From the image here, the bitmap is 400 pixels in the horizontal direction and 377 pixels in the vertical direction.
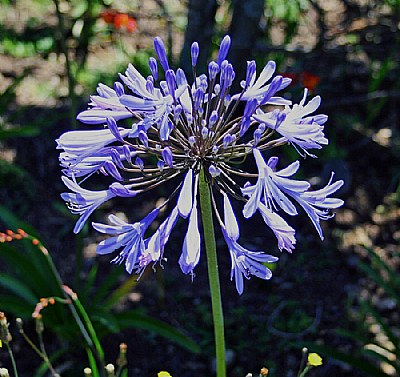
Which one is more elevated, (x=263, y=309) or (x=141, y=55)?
(x=141, y=55)

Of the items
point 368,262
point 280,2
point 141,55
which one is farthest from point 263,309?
point 280,2

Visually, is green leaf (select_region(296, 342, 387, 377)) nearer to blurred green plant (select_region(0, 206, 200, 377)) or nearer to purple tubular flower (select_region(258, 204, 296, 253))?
blurred green plant (select_region(0, 206, 200, 377))

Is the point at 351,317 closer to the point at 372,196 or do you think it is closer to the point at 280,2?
the point at 372,196

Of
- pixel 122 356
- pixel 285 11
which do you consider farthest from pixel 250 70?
pixel 285 11

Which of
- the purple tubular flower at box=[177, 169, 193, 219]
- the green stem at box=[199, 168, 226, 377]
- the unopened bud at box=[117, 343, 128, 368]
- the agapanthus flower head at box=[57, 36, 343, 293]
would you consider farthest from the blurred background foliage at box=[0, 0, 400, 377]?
the purple tubular flower at box=[177, 169, 193, 219]

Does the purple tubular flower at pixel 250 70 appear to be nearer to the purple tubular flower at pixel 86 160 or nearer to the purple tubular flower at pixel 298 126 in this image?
the purple tubular flower at pixel 298 126

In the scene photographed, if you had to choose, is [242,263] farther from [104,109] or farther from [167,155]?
[104,109]
